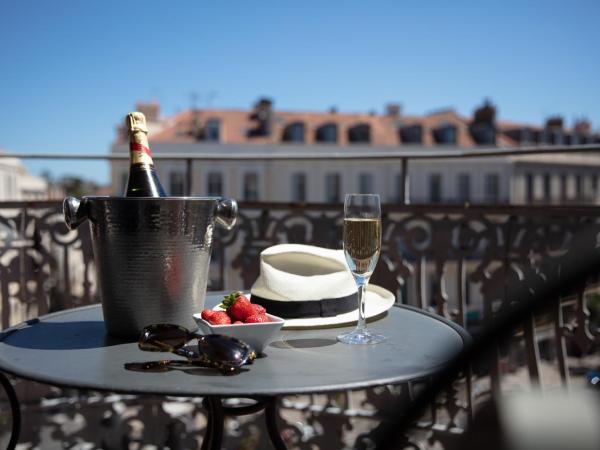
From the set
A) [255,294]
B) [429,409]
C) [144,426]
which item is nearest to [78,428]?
[144,426]

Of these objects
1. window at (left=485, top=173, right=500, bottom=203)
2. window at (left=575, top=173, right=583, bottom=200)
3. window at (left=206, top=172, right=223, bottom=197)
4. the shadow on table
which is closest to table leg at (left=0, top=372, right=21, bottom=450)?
the shadow on table

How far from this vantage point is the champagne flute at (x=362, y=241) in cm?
120

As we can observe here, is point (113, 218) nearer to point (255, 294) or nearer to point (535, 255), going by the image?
point (255, 294)

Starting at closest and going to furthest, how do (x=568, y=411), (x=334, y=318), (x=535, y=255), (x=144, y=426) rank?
(x=568, y=411)
(x=334, y=318)
(x=535, y=255)
(x=144, y=426)

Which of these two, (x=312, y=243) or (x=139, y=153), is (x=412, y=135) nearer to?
(x=312, y=243)

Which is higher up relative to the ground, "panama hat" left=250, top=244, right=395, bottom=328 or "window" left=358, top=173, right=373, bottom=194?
"window" left=358, top=173, right=373, bottom=194

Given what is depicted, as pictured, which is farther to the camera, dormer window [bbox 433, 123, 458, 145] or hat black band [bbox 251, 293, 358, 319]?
dormer window [bbox 433, 123, 458, 145]

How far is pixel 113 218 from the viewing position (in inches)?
43.6

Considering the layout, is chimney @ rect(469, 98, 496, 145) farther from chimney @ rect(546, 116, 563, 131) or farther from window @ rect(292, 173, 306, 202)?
window @ rect(292, 173, 306, 202)

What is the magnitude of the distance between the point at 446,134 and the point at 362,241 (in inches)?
1597

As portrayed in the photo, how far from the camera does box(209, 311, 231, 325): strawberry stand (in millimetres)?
1039

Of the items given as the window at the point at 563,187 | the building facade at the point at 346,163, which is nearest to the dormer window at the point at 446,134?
the building facade at the point at 346,163

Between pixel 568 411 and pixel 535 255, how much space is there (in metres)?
2.09

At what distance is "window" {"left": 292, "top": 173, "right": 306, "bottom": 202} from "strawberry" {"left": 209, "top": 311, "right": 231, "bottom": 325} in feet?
114
